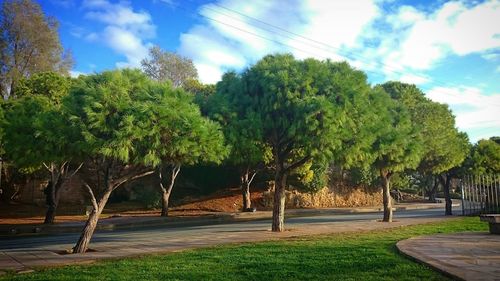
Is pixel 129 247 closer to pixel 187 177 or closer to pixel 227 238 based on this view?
pixel 227 238

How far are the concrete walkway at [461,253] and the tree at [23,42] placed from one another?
3577cm

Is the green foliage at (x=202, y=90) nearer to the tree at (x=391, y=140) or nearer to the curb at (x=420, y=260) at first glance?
the tree at (x=391, y=140)

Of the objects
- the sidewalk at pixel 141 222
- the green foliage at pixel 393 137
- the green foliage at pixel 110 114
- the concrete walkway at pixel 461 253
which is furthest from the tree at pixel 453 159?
the green foliage at pixel 110 114

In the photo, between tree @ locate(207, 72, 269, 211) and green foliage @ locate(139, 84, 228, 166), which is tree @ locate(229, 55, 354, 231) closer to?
tree @ locate(207, 72, 269, 211)

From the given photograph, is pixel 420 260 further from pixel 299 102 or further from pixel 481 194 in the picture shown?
pixel 481 194

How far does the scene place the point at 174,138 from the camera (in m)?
12.7

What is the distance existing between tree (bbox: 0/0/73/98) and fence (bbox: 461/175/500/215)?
35.4 m

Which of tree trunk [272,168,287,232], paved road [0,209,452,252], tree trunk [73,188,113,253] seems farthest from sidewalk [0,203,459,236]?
tree trunk [73,188,113,253]

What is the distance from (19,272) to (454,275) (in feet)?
30.5

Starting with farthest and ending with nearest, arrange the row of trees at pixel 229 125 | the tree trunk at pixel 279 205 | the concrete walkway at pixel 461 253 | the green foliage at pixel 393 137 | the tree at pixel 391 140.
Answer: the tree at pixel 391 140 < the green foliage at pixel 393 137 < the tree trunk at pixel 279 205 < the row of trees at pixel 229 125 < the concrete walkway at pixel 461 253

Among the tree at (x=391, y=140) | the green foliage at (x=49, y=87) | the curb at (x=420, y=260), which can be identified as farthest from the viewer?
the green foliage at (x=49, y=87)

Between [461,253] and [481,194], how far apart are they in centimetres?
1706

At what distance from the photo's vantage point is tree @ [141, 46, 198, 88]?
50.9 metres

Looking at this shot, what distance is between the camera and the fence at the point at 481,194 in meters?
23.4
